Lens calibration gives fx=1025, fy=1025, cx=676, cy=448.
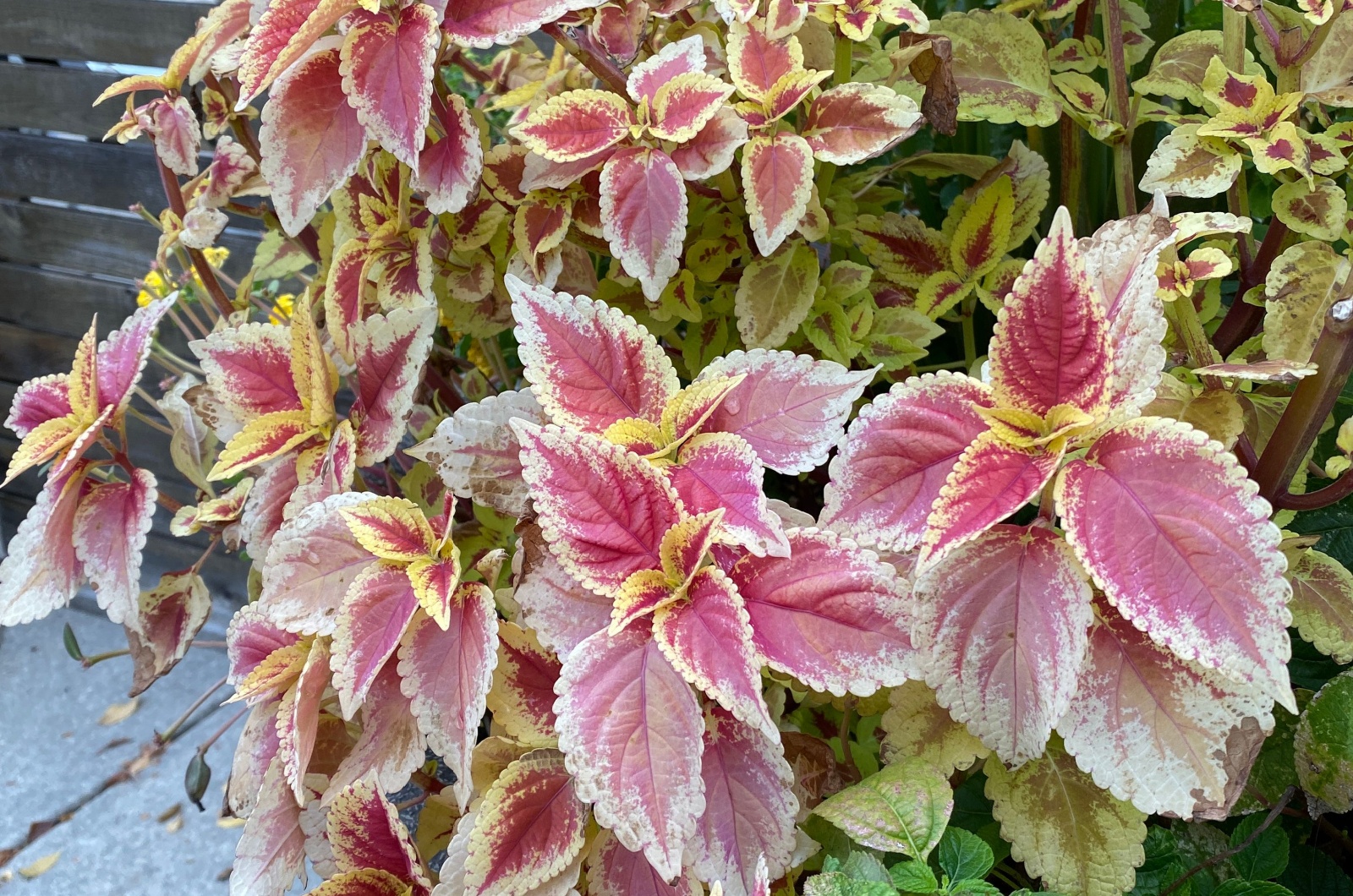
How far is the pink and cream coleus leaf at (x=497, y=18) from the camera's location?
1.87 feet

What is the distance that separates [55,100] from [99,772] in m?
1.20

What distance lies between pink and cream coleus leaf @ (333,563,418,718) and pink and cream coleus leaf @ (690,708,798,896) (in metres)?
0.17

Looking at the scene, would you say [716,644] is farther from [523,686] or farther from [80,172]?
[80,172]

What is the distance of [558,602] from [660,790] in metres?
0.11

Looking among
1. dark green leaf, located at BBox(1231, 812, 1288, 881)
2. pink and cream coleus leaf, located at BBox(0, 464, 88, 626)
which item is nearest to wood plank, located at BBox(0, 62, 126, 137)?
pink and cream coleus leaf, located at BBox(0, 464, 88, 626)

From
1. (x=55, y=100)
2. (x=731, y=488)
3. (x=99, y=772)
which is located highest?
(x=731, y=488)

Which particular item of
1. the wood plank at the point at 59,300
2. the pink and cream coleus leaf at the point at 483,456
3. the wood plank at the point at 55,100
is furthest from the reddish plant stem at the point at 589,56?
the wood plank at the point at 59,300

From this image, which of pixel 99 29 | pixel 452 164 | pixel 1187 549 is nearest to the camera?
pixel 1187 549

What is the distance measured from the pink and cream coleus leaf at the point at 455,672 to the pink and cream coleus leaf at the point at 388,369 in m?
0.12

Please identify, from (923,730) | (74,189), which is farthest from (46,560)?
(74,189)

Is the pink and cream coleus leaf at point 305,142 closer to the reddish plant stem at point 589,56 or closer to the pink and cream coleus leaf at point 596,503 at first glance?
the reddish plant stem at point 589,56

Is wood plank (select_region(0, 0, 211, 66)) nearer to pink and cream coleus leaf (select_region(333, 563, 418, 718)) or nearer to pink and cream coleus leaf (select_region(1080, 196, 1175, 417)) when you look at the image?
pink and cream coleus leaf (select_region(333, 563, 418, 718))

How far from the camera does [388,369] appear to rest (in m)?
0.61

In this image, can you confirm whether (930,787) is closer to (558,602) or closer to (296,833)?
(558,602)
